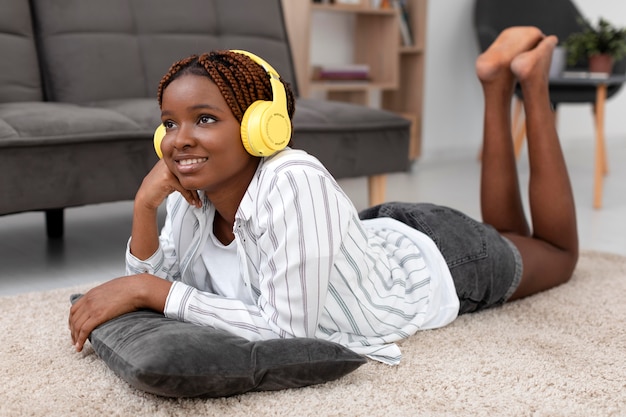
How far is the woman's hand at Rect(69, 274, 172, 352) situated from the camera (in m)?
1.30

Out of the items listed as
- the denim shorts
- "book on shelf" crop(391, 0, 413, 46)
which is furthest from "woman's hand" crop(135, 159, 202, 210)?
"book on shelf" crop(391, 0, 413, 46)

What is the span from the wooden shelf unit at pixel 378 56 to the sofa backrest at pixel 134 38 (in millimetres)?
647

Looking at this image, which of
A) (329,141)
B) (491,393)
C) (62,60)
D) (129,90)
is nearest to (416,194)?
(329,141)

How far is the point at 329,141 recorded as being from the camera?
244cm

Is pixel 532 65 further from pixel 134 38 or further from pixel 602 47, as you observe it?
pixel 602 47

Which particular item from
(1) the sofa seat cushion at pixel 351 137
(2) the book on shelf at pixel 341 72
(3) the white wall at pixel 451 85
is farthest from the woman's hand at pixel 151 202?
(3) the white wall at pixel 451 85

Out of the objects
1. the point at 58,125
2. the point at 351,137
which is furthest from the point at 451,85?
the point at 58,125

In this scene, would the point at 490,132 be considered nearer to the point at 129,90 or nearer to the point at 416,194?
the point at 129,90

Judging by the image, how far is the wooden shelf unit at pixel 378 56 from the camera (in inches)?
143

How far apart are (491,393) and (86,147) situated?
1.22 meters

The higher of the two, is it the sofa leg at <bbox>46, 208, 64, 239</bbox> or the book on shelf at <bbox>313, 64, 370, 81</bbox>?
the book on shelf at <bbox>313, 64, 370, 81</bbox>

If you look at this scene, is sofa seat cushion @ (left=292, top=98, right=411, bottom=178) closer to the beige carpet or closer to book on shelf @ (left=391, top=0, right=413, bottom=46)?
the beige carpet

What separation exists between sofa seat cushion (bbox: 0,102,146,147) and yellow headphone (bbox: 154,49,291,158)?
2.89ft

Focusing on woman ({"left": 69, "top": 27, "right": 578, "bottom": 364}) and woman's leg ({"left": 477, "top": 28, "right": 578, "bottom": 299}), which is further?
woman's leg ({"left": 477, "top": 28, "right": 578, "bottom": 299})
